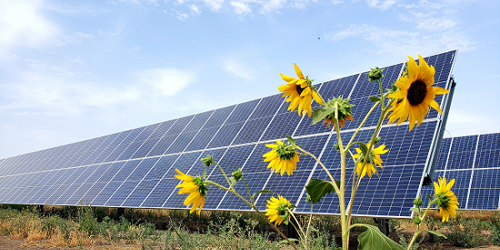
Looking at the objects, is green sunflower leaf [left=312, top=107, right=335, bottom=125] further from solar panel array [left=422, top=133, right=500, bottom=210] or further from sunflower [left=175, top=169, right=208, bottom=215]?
solar panel array [left=422, top=133, right=500, bottom=210]

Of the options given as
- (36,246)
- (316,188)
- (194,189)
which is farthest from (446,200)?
(36,246)

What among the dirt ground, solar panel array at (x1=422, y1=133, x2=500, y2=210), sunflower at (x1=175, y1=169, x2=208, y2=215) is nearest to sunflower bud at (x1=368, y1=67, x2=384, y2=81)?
sunflower at (x1=175, y1=169, x2=208, y2=215)

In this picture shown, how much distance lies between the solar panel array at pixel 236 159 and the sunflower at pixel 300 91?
5.49 meters

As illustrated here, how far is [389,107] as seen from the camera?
177cm

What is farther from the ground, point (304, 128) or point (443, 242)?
point (304, 128)

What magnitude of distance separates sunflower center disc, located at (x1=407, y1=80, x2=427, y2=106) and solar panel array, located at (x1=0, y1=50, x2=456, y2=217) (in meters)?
5.66

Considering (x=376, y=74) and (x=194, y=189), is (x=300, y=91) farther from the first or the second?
(x=194, y=189)

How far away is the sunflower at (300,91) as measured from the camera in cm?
194

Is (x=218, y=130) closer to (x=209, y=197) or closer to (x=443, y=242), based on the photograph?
(x=209, y=197)

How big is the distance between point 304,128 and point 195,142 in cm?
519

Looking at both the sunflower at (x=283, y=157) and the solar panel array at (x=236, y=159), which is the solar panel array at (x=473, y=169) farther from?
the sunflower at (x=283, y=157)

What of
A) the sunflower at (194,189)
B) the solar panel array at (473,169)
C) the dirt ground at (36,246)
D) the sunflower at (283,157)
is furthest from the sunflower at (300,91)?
the solar panel array at (473,169)

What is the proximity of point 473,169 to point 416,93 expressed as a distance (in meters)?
17.2

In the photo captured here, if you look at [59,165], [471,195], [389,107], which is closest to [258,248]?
[389,107]
